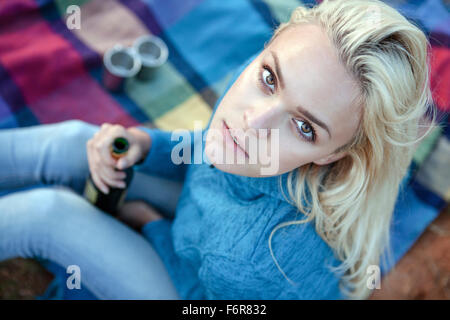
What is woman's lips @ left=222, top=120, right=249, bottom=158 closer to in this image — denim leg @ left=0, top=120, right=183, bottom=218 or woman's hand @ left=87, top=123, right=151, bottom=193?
woman's hand @ left=87, top=123, right=151, bottom=193

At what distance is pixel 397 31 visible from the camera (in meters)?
0.66

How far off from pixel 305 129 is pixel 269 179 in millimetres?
158

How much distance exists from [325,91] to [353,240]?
0.38m

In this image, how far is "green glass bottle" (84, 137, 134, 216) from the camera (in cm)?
90

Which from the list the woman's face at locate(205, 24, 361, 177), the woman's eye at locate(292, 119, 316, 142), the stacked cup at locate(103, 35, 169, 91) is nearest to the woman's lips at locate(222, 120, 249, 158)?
the woman's face at locate(205, 24, 361, 177)

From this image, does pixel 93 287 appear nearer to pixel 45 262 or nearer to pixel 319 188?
pixel 45 262

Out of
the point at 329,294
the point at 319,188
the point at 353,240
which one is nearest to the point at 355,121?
the point at 319,188

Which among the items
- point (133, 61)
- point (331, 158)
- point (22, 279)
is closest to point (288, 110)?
point (331, 158)

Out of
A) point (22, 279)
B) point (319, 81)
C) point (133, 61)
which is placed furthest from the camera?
point (133, 61)

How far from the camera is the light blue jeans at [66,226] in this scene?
35.4 inches

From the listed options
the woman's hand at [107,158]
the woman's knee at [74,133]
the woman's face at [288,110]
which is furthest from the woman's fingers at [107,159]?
the woman's face at [288,110]

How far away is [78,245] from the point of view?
35.4 inches

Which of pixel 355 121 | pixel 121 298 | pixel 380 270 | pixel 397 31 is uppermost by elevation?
pixel 397 31

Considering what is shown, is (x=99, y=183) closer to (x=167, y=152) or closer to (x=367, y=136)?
(x=167, y=152)
